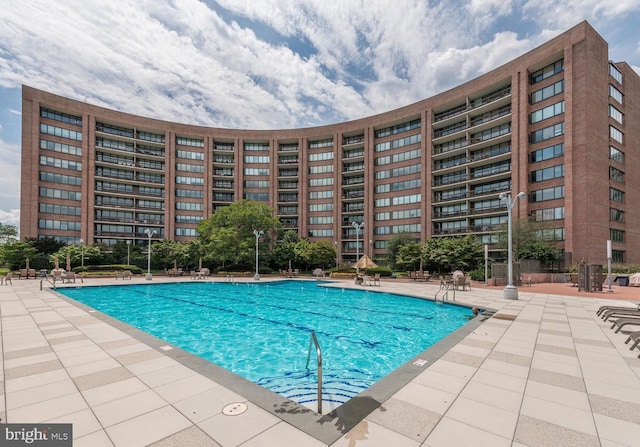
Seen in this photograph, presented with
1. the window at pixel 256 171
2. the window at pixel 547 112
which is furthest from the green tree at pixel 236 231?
the window at pixel 547 112

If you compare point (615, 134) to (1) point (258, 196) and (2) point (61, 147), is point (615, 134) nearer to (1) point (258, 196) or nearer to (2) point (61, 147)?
(1) point (258, 196)

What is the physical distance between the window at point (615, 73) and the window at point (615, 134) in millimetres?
7338

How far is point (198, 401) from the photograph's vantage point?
472 cm

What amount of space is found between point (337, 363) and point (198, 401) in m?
4.55

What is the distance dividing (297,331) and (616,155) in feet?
167

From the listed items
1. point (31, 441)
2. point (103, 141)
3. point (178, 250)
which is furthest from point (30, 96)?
point (31, 441)

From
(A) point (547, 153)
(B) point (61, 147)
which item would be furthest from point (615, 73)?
(B) point (61, 147)

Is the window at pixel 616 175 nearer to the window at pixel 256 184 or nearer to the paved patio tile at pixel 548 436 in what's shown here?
the paved patio tile at pixel 548 436

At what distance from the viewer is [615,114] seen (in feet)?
133

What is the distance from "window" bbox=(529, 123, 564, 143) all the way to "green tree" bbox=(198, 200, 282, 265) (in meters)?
38.6

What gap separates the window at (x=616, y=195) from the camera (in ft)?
127

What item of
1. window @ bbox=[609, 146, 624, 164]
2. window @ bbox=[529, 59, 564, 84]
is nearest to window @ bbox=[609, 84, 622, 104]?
window @ bbox=[609, 146, 624, 164]

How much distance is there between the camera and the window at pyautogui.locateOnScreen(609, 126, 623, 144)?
129ft

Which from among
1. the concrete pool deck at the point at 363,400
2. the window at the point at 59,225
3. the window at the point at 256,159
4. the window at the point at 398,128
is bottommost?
the concrete pool deck at the point at 363,400
